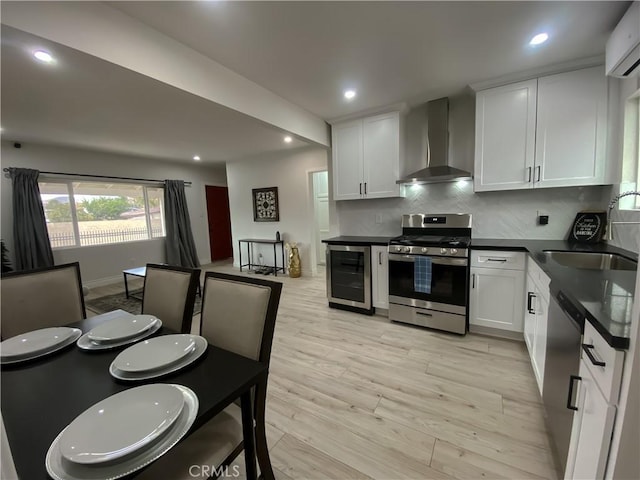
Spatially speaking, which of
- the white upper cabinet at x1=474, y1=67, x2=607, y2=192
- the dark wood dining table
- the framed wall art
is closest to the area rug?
the framed wall art

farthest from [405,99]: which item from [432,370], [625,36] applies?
[432,370]

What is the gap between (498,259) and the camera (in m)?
2.48

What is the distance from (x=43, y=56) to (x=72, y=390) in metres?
2.20

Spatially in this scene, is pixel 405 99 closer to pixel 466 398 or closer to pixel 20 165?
pixel 466 398

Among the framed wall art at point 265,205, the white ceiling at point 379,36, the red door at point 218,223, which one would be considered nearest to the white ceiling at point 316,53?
the white ceiling at point 379,36

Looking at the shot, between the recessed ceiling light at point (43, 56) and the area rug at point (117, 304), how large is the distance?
2739mm

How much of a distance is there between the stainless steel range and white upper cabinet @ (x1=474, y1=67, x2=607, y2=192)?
0.61 meters

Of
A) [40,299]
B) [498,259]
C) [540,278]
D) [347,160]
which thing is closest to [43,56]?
[40,299]

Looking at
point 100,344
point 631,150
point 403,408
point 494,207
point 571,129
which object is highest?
point 571,129

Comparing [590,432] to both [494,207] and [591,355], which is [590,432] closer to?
[591,355]

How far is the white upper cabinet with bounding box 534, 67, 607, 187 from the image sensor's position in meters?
2.29

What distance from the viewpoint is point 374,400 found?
187 centimetres

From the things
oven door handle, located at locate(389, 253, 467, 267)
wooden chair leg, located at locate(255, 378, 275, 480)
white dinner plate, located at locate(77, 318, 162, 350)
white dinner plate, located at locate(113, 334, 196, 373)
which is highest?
oven door handle, located at locate(389, 253, 467, 267)

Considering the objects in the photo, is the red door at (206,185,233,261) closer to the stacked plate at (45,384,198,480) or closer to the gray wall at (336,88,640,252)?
the gray wall at (336,88,640,252)
